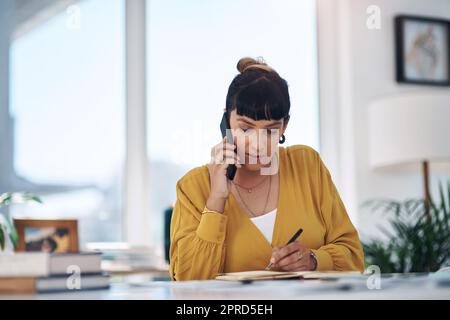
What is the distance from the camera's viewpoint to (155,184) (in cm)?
275

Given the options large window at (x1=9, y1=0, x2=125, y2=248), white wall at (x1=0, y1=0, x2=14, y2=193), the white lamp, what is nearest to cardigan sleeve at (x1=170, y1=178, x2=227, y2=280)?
large window at (x1=9, y1=0, x2=125, y2=248)

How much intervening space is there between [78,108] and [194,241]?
153cm

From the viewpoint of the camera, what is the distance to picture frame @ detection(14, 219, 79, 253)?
197 cm

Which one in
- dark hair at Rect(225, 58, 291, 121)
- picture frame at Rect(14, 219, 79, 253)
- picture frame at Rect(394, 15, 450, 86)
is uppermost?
picture frame at Rect(394, 15, 450, 86)

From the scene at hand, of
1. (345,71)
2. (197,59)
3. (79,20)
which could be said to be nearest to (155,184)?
(197,59)

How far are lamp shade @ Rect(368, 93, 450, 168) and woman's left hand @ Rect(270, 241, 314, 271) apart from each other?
160cm

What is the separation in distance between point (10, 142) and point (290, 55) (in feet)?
3.61

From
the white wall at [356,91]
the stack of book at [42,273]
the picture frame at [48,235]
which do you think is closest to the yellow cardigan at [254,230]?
the stack of book at [42,273]

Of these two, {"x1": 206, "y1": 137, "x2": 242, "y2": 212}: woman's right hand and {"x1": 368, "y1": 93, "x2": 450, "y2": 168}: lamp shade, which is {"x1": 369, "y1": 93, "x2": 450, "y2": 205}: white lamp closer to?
{"x1": 368, "y1": 93, "x2": 450, "y2": 168}: lamp shade

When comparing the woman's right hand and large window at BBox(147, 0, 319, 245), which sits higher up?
large window at BBox(147, 0, 319, 245)

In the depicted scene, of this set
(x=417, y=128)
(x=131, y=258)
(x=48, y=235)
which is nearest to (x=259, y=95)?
(x=48, y=235)

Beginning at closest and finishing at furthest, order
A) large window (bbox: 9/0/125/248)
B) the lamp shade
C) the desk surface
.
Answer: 1. the desk surface
2. large window (bbox: 9/0/125/248)
3. the lamp shade

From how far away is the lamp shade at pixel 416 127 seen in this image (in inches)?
107

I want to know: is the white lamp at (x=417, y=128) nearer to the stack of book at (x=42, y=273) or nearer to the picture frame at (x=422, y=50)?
the picture frame at (x=422, y=50)
